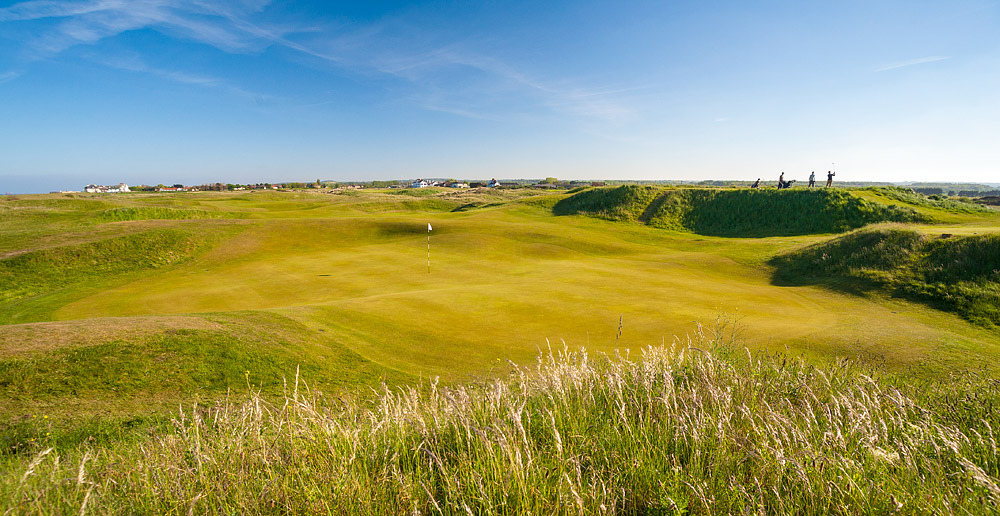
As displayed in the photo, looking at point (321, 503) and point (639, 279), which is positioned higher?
point (321, 503)

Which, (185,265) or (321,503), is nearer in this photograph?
(321,503)

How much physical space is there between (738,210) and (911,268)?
2529 centimetres

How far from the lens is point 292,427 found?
12.8 ft

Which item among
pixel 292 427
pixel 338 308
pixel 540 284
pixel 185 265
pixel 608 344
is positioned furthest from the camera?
pixel 185 265

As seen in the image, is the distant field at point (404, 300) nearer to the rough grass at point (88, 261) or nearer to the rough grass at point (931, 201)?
the rough grass at point (88, 261)

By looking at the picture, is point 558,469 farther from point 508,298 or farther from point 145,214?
point 145,214

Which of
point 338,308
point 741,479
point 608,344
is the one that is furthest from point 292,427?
point 338,308

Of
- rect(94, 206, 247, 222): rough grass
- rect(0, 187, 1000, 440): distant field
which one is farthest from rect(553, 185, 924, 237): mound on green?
rect(94, 206, 247, 222): rough grass

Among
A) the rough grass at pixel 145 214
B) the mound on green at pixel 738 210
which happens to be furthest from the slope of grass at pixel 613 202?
the rough grass at pixel 145 214

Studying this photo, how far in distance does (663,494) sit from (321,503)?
2.48 meters

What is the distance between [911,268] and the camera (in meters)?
17.5

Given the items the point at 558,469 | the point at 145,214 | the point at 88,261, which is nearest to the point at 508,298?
the point at 558,469

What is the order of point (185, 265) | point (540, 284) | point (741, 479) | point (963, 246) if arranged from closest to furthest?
point (741, 479) → point (963, 246) → point (540, 284) → point (185, 265)

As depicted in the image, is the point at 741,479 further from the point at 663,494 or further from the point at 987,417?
the point at 987,417
